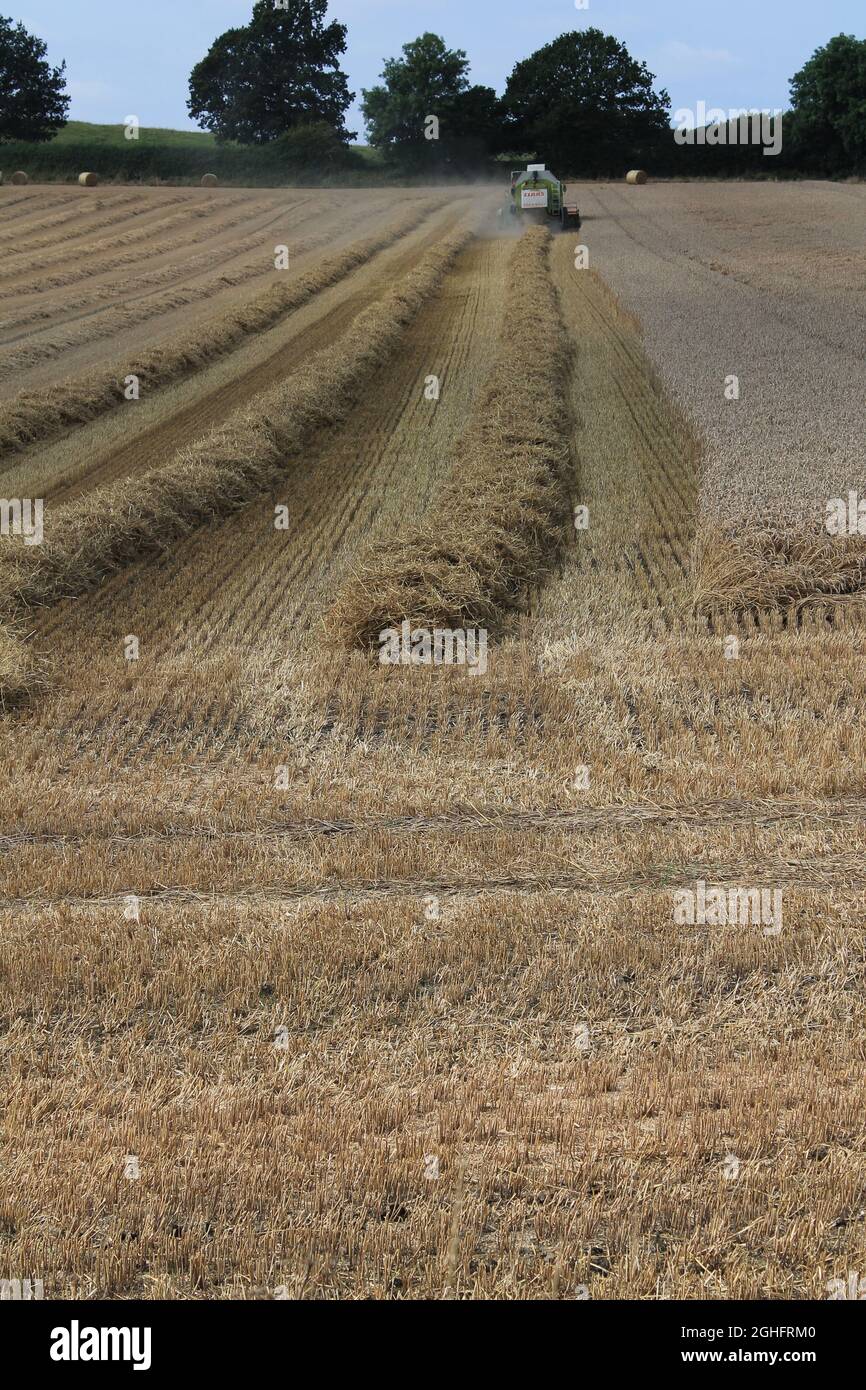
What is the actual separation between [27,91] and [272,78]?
56.5ft

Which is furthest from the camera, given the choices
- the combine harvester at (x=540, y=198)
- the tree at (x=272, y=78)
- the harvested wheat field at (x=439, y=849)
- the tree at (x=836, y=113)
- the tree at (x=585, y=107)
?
the tree at (x=272, y=78)

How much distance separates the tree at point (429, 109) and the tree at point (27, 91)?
20.2 meters

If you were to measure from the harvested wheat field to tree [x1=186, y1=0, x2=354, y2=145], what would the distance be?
68950 millimetres

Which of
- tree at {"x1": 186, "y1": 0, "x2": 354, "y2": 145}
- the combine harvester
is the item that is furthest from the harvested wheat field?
tree at {"x1": 186, "y1": 0, "x2": 354, "y2": 145}

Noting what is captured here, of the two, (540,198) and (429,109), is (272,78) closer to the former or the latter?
(429,109)

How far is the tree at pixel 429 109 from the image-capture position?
74.5 metres

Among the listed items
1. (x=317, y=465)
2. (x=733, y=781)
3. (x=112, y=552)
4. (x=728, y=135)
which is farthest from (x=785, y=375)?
(x=728, y=135)

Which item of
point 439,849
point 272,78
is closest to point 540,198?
point 439,849

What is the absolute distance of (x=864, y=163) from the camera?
67.6 metres

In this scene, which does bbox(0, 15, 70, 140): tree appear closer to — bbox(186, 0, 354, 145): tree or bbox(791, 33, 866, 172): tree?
bbox(186, 0, 354, 145): tree

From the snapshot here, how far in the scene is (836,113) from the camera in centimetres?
6875

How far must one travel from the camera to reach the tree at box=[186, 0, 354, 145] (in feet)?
258

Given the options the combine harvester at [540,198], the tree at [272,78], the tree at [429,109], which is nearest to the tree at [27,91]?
the tree at [272,78]

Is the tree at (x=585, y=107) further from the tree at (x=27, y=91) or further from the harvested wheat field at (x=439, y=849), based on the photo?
the harvested wheat field at (x=439, y=849)
